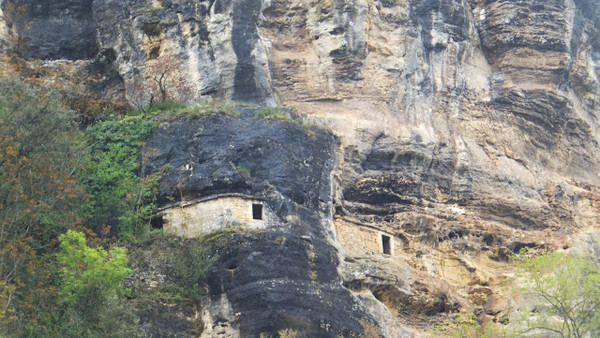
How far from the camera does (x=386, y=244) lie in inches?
1363

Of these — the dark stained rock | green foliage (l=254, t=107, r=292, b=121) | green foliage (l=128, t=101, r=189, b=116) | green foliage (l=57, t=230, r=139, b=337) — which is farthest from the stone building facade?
the dark stained rock

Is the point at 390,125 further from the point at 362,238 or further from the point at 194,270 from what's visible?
the point at 194,270

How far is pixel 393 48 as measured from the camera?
36.9 meters

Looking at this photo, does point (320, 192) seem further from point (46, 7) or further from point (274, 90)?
point (46, 7)

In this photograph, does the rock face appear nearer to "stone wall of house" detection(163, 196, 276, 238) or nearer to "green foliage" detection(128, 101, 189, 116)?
"stone wall of house" detection(163, 196, 276, 238)

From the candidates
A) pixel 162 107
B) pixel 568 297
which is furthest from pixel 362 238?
pixel 568 297

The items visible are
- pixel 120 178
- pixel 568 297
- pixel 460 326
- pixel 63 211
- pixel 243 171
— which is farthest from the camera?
pixel 120 178

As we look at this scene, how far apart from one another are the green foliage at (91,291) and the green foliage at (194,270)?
4.82 feet

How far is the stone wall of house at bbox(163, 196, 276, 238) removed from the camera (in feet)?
104

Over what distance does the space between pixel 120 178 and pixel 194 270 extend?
4.44 metres

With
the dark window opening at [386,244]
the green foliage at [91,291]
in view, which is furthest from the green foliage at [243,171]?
Answer: the dark window opening at [386,244]

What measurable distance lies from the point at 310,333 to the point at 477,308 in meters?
6.37

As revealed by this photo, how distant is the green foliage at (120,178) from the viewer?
32719 millimetres

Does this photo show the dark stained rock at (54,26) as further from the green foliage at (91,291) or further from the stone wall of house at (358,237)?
the green foliage at (91,291)
